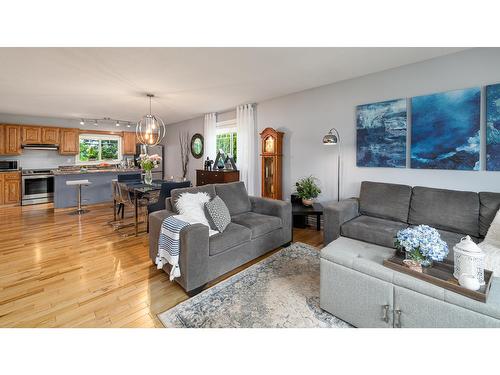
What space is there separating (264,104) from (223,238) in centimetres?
326

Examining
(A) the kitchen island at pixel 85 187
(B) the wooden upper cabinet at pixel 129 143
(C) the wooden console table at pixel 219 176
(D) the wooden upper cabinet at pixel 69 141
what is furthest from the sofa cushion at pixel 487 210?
(D) the wooden upper cabinet at pixel 69 141

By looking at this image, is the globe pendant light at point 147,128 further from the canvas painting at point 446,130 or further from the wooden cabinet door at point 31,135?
the wooden cabinet door at point 31,135

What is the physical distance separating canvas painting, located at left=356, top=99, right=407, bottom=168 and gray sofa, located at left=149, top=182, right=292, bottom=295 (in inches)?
57.5

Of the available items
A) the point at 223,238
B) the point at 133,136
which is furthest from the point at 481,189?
the point at 133,136

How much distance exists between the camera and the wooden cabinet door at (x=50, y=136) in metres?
6.14

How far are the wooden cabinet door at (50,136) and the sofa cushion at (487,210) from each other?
28.5ft

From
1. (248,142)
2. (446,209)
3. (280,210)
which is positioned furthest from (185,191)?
(446,209)

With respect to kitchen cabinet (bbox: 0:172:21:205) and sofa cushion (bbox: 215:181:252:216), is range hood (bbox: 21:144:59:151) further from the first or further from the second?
sofa cushion (bbox: 215:181:252:216)

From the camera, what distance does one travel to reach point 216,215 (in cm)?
245

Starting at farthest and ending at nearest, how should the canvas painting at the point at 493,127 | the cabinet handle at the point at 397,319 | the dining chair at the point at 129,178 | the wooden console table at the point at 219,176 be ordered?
1. the wooden console table at the point at 219,176
2. the dining chair at the point at 129,178
3. the canvas painting at the point at 493,127
4. the cabinet handle at the point at 397,319

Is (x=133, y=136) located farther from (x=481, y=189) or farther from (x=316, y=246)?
(x=481, y=189)

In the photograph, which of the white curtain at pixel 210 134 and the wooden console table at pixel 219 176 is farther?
the white curtain at pixel 210 134

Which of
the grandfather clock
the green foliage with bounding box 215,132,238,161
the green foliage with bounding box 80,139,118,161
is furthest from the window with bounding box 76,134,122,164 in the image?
the grandfather clock

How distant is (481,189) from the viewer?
8.34 feet
